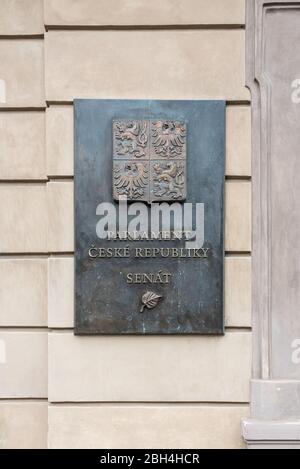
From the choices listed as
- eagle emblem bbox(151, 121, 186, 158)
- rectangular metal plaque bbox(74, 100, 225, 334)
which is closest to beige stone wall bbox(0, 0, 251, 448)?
rectangular metal plaque bbox(74, 100, 225, 334)

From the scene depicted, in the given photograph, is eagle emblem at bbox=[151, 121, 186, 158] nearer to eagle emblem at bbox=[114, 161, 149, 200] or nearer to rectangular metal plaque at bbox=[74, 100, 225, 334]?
rectangular metal plaque at bbox=[74, 100, 225, 334]

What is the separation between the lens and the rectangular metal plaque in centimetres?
619

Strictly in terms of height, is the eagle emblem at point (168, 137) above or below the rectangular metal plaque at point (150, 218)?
above

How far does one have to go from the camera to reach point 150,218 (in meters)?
6.22

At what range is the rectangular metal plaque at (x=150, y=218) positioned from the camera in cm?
619

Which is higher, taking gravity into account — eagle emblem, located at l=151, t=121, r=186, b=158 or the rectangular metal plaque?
→ eagle emblem, located at l=151, t=121, r=186, b=158

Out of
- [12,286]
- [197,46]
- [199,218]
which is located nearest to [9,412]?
[12,286]

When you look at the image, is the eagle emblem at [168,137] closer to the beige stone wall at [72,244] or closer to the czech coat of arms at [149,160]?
the czech coat of arms at [149,160]

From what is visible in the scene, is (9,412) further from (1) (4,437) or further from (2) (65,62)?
(2) (65,62)

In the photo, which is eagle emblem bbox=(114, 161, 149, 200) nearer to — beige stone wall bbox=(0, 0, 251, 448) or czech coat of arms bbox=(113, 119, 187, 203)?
czech coat of arms bbox=(113, 119, 187, 203)

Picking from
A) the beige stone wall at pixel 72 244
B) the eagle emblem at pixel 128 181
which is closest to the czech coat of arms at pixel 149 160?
the eagle emblem at pixel 128 181

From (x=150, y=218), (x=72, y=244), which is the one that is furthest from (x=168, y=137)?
(x=72, y=244)

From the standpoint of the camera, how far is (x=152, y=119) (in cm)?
619

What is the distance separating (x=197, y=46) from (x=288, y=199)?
5.52ft
